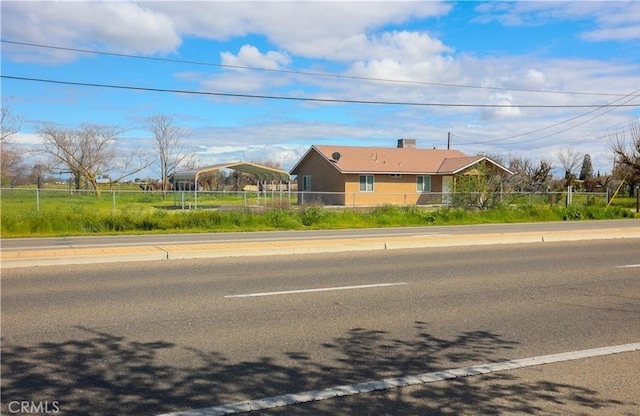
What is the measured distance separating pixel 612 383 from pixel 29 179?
5770cm

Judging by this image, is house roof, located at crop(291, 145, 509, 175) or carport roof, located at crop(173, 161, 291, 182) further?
house roof, located at crop(291, 145, 509, 175)

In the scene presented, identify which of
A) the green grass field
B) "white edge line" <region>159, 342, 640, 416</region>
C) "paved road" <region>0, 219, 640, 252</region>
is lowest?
"white edge line" <region>159, 342, 640, 416</region>

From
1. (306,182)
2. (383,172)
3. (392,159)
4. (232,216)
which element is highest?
(392,159)

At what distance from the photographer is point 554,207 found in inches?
1223

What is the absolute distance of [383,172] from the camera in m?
44.3

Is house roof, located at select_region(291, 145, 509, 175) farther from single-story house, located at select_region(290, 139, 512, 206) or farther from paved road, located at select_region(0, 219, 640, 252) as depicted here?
paved road, located at select_region(0, 219, 640, 252)

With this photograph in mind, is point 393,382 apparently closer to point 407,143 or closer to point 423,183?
point 423,183

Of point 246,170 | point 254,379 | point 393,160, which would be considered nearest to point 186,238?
point 254,379

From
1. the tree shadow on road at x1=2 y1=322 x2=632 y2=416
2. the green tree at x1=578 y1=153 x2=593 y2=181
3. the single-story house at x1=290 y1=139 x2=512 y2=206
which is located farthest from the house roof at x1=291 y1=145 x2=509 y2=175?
the green tree at x1=578 y1=153 x2=593 y2=181

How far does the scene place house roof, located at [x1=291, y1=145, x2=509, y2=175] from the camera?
44.2m

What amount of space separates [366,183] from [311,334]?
39.1 m

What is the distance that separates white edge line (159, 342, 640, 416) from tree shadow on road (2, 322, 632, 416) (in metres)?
0.09

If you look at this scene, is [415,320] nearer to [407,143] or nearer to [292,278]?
[292,278]

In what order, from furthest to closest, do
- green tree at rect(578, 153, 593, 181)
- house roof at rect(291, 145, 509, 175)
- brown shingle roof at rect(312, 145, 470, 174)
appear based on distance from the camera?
green tree at rect(578, 153, 593, 181) < brown shingle roof at rect(312, 145, 470, 174) < house roof at rect(291, 145, 509, 175)
